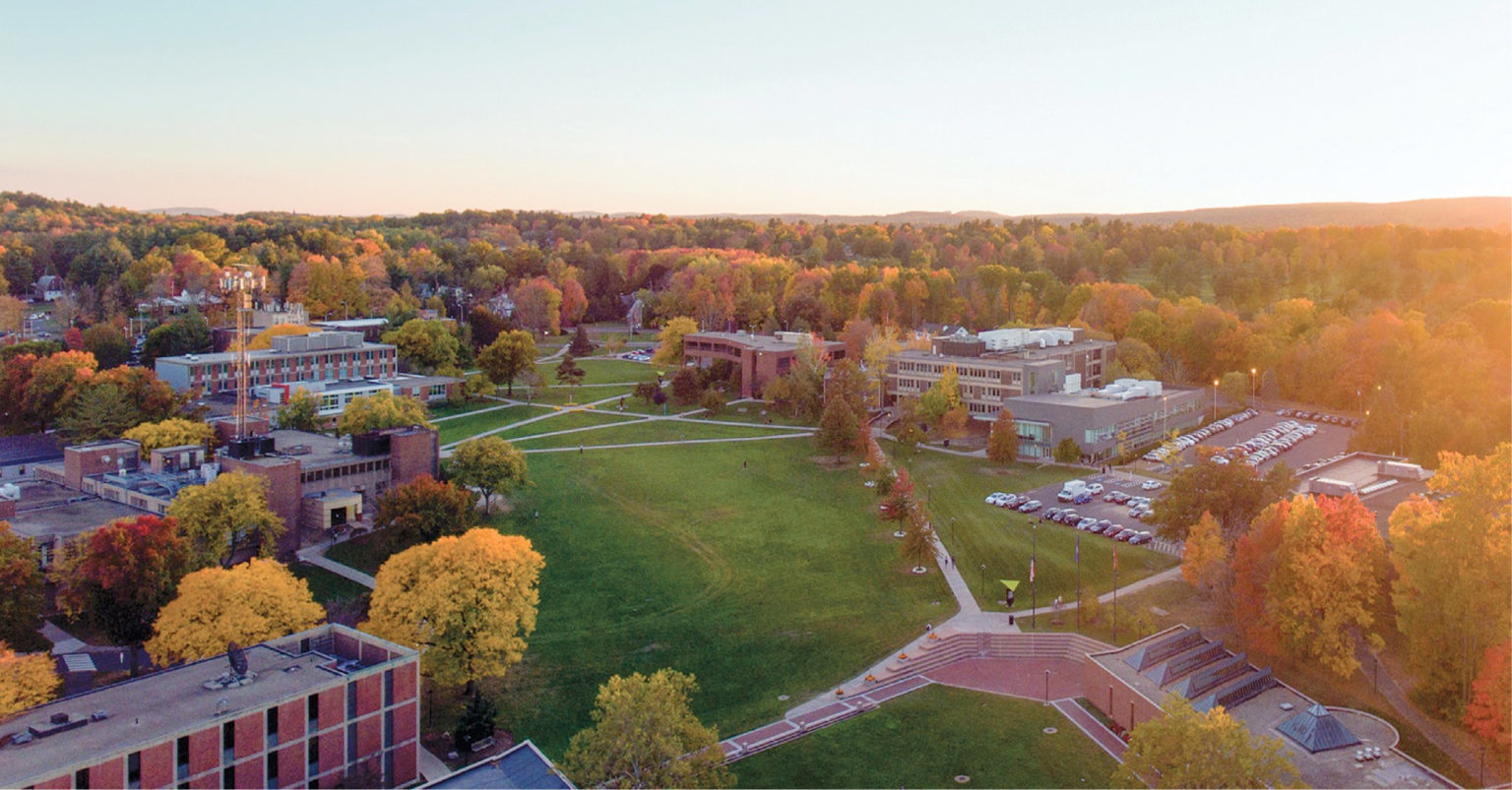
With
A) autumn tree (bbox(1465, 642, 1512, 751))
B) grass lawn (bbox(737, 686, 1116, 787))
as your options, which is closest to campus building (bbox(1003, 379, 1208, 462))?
grass lawn (bbox(737, 686, 1116, 787))

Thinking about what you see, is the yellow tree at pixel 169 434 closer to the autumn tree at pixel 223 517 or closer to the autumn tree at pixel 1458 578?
the autumn tree at pixel 223 517

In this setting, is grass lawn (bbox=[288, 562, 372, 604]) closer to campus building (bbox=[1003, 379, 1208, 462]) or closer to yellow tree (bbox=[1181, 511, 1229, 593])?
yellow tree (bbox=[1181, 511, 1229, 593])

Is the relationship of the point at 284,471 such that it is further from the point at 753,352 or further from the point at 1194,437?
the point at 1194,437

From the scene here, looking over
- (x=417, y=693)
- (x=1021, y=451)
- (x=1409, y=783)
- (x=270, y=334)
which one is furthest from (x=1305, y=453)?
(x=270, y=334)

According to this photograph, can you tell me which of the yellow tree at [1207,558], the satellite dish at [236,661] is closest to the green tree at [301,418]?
the satellite dish at [236,661]

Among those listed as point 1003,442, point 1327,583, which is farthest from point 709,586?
point 1003,442

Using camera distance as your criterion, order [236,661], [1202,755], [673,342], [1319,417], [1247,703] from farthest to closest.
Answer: [673,342] < [1319,417] < [1247,703] < [236,661] < [1202,755]
